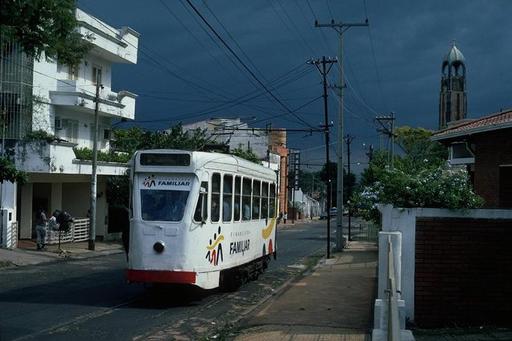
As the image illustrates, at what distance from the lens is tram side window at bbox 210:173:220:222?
1527 cm

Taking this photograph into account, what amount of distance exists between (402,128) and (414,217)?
193 ft

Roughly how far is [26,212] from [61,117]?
5.06 metres

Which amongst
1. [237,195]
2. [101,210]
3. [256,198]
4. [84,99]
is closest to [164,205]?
[237,195]

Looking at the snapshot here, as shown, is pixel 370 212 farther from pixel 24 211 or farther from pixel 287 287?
pixel 24 211

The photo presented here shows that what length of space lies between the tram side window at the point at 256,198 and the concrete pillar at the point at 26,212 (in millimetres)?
17622

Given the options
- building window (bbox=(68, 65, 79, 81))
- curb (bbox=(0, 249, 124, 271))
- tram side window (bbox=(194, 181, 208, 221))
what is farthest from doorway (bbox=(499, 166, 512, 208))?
building window (bbox=(68, 65, 79, 81))

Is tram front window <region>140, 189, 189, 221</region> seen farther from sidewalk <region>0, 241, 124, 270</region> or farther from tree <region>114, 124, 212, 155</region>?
tree <region>114, 124, 212, 155</region>

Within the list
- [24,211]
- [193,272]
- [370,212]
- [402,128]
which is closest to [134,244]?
[193,272]

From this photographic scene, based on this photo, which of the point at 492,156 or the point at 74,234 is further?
the point at 74,234

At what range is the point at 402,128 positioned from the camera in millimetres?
67812

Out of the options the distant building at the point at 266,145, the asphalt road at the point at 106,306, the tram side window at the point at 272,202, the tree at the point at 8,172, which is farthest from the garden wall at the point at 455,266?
the distant building at the point at 266,145

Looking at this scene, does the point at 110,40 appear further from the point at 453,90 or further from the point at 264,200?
the point at 453,90

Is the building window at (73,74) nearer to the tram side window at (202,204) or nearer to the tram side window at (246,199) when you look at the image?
the tram side window at (246,199)

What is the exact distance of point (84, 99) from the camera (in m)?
34.0
